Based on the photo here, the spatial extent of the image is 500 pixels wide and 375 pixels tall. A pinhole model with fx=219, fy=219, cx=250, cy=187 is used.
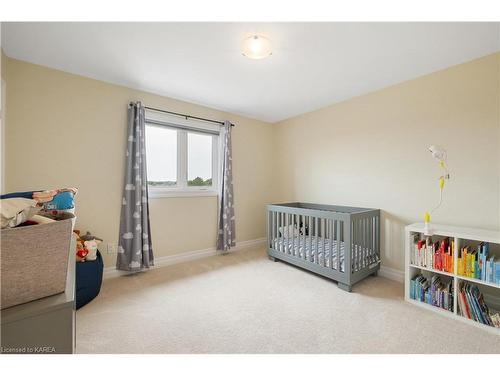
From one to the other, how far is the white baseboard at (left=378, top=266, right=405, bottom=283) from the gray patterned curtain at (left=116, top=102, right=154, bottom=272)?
2.78 m

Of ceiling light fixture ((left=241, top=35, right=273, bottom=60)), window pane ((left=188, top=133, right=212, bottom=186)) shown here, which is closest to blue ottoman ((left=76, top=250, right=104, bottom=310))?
window pane ((left=188, top=133, right=212, bottom=186))

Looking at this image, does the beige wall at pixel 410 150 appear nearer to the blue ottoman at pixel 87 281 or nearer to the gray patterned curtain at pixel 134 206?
the gray patterned curtain at pixel 134 206

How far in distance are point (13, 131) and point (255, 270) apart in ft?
9.19

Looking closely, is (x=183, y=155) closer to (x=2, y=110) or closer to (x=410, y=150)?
(x=2, y=110)

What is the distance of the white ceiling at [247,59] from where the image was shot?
1.59m

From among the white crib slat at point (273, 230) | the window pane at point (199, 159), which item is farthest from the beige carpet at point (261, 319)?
the window pane at point (199, 159)

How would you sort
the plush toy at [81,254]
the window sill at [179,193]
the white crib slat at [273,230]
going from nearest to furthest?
the plush toy at [81,254] → the window sill at [179,193] → the white crib slat at [273,230]

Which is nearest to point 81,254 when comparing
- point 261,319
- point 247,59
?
point 261,319

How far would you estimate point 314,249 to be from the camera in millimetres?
2559

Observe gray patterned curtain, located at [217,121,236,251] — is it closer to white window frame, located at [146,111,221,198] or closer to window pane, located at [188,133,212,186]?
white window frame, located at [146,111,221,198]

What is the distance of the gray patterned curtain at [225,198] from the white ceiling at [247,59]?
30.3 inches

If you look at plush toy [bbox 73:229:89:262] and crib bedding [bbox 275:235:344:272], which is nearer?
plush toy [bbox 73:229:89:262]

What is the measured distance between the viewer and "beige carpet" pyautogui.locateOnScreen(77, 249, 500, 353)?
144cm
